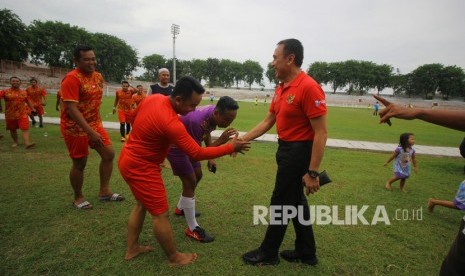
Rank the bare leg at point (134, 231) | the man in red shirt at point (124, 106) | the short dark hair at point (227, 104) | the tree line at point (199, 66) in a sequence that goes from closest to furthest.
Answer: the bare leg at point (134, 231) → the short dark hair at point (227, 104) → the man in red shirt at point (124, 106) → the tree line at point (199, 66)

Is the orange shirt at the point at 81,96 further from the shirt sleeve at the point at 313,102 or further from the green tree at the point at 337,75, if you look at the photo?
the green tree at the point at 337,75

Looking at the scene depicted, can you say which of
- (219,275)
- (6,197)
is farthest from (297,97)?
(6,197)

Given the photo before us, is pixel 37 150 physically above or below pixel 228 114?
below

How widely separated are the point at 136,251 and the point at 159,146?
50.5 inches

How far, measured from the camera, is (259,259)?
122 inches

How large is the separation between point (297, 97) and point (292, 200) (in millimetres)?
1111

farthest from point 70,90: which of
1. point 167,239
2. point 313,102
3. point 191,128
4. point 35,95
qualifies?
point 35,95

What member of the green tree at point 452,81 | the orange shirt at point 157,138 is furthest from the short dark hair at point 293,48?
the green tree at point 452,81

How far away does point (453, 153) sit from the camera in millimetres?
9828

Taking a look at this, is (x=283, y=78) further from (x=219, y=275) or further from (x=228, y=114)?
(x=219, y=275)

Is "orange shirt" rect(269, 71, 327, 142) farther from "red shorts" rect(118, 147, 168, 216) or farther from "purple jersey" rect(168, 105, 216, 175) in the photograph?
"red shorts" rect(118, 147, 168, 216)

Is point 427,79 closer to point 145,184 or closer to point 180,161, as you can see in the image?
point 180,161

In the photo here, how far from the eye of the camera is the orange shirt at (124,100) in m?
9.62

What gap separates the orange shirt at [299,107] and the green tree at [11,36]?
64.0 meters
